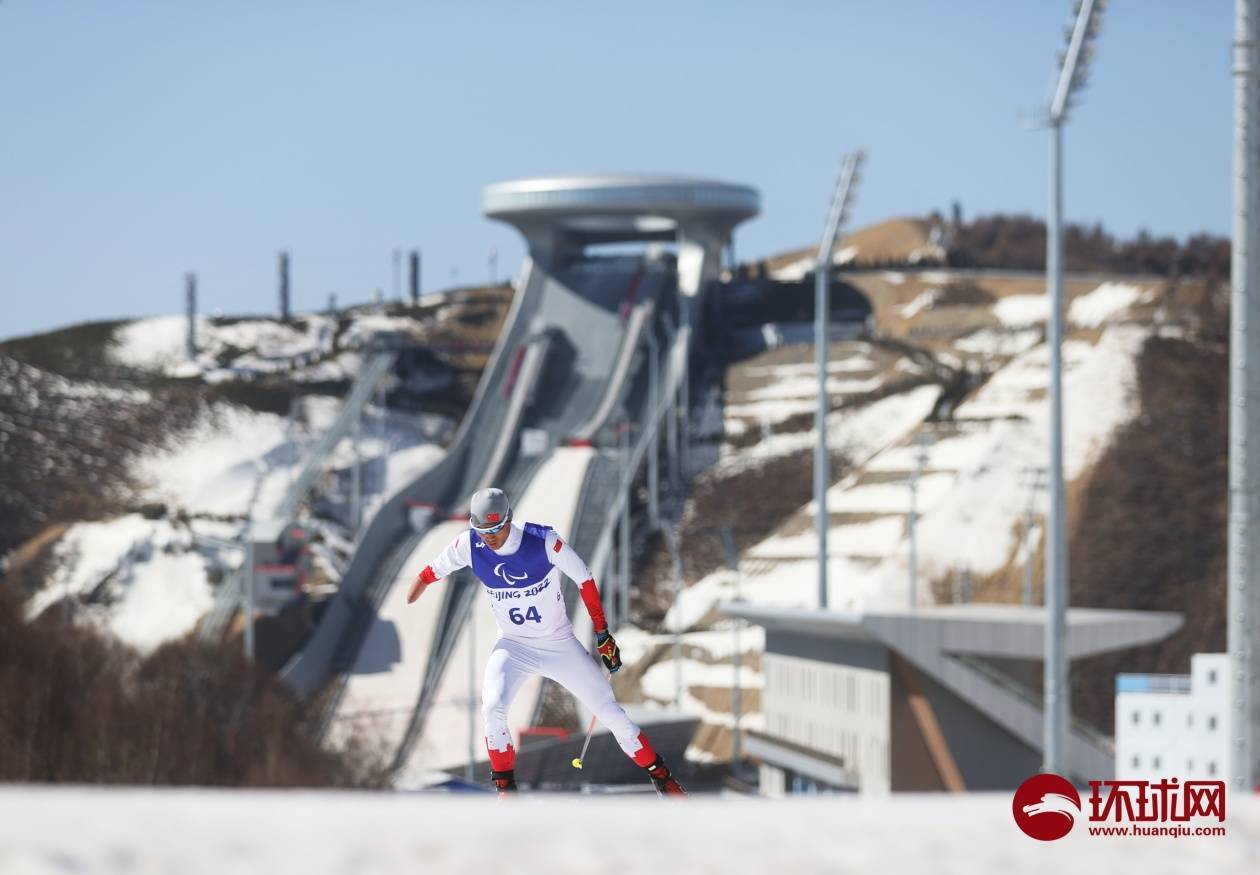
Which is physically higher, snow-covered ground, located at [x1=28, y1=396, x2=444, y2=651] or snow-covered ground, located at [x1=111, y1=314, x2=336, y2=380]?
snow-covered ground, located at [x1=111, y1=314, x2=336, y2=380]

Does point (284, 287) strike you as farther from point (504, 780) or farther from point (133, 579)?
point (504, 780)

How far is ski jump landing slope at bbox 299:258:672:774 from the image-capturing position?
59.8 metres

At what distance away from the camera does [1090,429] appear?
73.3 m

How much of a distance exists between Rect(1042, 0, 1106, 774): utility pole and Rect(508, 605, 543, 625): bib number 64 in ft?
48.3

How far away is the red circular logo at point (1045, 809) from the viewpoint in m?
4.79

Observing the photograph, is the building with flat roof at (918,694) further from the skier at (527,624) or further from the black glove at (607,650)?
the skier at (527,624)

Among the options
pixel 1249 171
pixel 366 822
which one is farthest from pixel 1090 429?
→ pixel 366 822

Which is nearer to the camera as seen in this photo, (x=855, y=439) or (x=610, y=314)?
(x=855, y=439)

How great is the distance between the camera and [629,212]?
99.8 metres

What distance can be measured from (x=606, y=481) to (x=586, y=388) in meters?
15.8

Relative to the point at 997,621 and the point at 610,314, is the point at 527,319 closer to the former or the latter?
the point at 610,314

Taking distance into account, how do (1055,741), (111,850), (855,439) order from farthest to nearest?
(855,439) < (1055,741) < (111,850)

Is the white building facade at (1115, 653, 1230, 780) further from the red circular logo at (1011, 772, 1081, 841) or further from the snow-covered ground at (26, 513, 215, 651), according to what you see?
the snow-covered ground at (26, 513, 215, 651)

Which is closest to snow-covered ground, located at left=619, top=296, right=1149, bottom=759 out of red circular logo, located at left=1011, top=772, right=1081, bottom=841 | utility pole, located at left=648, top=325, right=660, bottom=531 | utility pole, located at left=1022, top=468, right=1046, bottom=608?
utility pole, located at left=1022, top=468, right=1046, bottom=608
